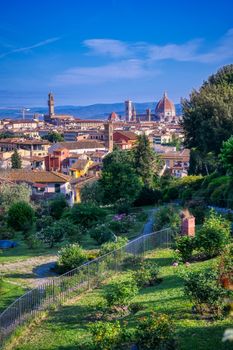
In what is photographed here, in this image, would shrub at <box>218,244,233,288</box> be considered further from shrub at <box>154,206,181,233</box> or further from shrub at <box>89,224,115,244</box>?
shrub at <box>89,224,115,244</box>

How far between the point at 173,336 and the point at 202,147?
29.0m

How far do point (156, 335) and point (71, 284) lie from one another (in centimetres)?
574

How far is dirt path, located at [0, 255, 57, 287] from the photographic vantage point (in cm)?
1579

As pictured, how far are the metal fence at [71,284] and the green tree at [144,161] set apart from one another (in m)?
23.2

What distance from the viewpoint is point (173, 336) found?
25.1 feet

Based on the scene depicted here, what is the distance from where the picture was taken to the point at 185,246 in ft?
48.9

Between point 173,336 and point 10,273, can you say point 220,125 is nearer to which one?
point 10,273

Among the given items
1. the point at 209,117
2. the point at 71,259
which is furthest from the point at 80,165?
the point at 71,259

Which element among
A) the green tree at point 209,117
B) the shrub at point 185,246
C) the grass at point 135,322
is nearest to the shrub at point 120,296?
the grass at point 135,322

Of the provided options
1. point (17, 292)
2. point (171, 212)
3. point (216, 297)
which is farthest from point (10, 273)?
point (216, 297)

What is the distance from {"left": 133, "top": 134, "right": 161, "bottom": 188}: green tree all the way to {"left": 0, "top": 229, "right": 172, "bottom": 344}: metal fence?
76.0ft

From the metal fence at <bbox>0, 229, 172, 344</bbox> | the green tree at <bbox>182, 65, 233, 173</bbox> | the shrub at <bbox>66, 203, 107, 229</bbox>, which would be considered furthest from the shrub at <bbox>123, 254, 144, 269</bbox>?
the green tree at <bbox>182, 65, 233, 173</bbox>

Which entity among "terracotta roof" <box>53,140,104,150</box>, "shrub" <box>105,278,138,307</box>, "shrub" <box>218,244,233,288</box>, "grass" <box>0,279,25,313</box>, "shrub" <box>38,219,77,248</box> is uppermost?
"terracotta roof" <box>53,140,104,150</box>

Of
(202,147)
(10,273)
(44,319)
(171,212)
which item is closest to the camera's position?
(44,319)
